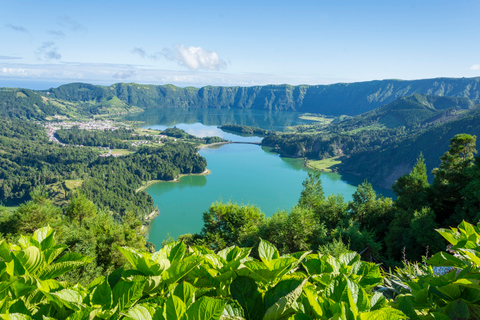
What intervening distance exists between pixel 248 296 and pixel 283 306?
323mm

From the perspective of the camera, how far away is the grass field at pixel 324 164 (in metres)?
110

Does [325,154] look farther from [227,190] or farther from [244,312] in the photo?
[244,312]

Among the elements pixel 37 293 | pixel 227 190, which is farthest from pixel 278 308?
pixel 227 190

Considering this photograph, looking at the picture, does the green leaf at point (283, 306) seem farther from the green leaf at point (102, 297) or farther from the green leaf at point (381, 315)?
the green leaf at point (102, 297)

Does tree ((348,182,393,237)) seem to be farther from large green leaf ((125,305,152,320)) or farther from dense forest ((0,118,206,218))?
dense forest ((0,118,206,218))

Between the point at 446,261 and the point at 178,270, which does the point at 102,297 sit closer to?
the point at 178,270

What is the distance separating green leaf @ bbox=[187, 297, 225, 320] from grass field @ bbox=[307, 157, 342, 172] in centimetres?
11030

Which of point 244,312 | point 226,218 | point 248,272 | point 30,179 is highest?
point 248,272

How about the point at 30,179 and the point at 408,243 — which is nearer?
the point at 408,243

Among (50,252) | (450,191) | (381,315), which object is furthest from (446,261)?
(450,191)

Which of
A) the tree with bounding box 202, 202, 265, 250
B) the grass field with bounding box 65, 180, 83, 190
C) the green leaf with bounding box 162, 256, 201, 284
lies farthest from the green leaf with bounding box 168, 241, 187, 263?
the grass field with bounding box 65, 180, 83, 190

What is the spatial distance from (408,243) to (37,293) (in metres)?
22.1

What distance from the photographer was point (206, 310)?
1337 mm

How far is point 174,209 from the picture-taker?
72312 millimetres
